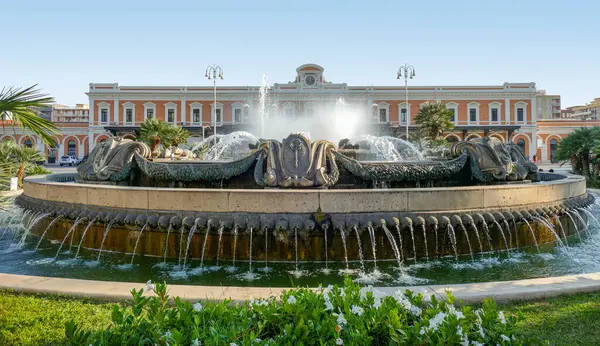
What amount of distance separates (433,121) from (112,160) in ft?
82.2

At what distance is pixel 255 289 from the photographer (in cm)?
402

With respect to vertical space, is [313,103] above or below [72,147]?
above

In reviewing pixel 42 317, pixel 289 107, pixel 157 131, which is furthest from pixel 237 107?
pixel 42 317

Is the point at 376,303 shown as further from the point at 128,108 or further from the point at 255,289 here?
the point at 128,108

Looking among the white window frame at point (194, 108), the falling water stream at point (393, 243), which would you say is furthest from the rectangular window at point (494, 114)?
the falling water stream at point (393, 243)

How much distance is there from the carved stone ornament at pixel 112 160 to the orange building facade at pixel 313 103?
38824mm

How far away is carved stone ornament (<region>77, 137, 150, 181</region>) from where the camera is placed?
28.5 ft

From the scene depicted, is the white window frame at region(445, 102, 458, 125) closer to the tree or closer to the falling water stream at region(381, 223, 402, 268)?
the tree

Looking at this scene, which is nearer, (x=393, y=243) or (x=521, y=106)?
(x=393, y=243)

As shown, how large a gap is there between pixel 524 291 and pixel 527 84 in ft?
169

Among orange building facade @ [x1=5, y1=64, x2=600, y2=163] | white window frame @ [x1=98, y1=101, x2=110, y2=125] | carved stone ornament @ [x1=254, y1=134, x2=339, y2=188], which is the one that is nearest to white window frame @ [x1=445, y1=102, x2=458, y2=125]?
orange building facade @ [x1=5, y1=64, x2=600, y2=163]

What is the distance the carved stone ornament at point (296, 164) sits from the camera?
720cm

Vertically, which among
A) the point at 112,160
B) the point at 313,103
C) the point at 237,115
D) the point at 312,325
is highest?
the point at 313,103

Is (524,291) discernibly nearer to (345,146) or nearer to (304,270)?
(304,270)
